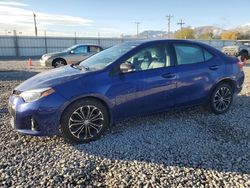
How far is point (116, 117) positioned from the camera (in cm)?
434

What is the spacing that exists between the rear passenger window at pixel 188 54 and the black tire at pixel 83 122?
5.78 feet

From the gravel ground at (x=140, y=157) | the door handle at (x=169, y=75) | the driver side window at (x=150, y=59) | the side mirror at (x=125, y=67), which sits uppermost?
the driver side window at (x=150, y=59)

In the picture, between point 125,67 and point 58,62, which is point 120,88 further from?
point 58,62

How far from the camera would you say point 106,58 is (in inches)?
186

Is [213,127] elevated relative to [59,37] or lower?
lower

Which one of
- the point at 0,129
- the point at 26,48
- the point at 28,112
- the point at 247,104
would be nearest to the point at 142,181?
the point at 28,112

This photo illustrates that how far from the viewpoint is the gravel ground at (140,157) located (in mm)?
3123

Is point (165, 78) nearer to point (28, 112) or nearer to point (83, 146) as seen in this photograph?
point (83, 146)

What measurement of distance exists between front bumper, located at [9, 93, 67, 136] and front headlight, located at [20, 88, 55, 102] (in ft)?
0.18

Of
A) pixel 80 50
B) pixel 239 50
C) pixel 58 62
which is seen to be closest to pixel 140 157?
pixel 58 62

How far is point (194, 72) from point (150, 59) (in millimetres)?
921

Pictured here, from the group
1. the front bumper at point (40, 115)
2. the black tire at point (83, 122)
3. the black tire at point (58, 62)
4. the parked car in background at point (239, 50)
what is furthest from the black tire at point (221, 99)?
the parked car in background at point (239, 50)

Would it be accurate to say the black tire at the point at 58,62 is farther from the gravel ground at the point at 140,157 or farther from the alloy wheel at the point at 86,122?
the alloy wheel at the point at 86,122

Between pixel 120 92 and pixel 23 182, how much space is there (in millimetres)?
1916
